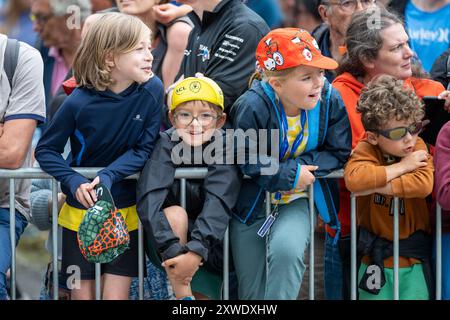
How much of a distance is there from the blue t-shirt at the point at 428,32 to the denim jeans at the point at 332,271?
186 cm

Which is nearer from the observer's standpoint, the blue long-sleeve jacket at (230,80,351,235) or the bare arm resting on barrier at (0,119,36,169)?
the blue long-sleeve jacket at (230,80,351,235)

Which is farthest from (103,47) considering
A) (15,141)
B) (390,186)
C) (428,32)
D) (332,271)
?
(428,32)

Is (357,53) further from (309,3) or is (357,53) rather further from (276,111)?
(309,3)

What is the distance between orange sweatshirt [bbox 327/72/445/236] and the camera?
6.88 metres

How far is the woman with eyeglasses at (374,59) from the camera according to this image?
7012 mm

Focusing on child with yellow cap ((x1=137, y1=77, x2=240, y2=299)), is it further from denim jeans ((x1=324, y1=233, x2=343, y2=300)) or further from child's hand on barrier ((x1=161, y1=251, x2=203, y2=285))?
denim jeans ((x1=324, y1=233, x2=343, y2=300))

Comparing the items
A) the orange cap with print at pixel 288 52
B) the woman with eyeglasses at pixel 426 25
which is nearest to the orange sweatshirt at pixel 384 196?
the orange cap with print at pixel 288 52

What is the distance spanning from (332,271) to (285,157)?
88 centimetres

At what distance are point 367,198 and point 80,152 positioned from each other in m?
1.63

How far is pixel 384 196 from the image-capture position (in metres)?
6.68

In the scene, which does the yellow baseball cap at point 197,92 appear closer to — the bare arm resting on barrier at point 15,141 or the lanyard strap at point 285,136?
the lanyard strap at point 285,136

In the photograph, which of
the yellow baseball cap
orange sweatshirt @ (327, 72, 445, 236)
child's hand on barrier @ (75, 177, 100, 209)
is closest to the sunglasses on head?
orange sweatshirt @ (327, 72, 445, 236)

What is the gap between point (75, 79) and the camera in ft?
21.6

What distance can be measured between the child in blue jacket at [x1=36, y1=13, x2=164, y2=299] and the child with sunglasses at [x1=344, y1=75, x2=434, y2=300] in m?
1.17
